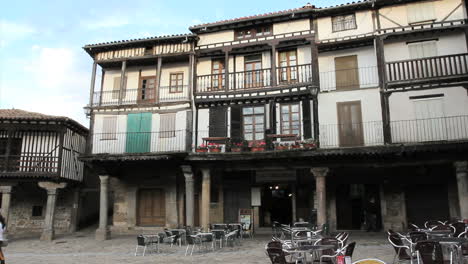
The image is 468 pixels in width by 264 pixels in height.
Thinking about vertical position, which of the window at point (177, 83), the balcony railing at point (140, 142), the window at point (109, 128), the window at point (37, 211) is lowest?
the window at point (37, 211)

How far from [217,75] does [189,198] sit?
597 cm

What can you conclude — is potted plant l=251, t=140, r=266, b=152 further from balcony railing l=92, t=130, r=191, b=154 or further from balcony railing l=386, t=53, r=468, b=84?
balcony railing l=386, t=53, r=468, b=84

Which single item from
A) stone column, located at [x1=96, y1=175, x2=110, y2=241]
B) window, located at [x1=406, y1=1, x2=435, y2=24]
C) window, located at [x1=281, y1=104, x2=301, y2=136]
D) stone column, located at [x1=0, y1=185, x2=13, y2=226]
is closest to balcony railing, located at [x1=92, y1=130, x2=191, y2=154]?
stone column, located at [x1=96, y1=175, x2=110, y2=241]

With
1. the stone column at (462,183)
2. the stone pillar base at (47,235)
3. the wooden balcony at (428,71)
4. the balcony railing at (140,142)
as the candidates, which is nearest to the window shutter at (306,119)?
the wooden balcony at (428,71)

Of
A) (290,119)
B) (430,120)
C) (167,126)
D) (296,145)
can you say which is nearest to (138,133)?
(167,126)

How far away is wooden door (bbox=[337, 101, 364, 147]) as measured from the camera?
51.7ft

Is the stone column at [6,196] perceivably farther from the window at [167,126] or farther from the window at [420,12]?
the window at [420,12]

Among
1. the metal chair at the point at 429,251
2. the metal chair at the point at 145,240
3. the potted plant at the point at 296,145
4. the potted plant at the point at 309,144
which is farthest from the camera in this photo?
the potted plant at the point at 296,145

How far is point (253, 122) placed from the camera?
56.1ft

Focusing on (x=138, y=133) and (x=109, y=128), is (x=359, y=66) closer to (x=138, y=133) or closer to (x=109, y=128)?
(x=138, y=133)

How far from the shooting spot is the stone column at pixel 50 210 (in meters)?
17.3

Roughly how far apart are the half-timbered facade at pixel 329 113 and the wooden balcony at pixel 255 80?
0.17ft

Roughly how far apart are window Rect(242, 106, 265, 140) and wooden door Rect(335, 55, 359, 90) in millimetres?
3592

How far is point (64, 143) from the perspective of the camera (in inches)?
732
